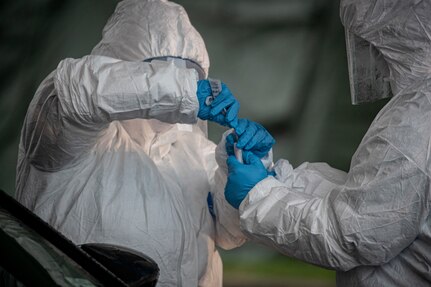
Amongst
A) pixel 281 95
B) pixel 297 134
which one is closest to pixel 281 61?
pixel 281 95

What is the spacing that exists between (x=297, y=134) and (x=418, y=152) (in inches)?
68.3

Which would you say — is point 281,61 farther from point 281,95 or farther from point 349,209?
point 349,209

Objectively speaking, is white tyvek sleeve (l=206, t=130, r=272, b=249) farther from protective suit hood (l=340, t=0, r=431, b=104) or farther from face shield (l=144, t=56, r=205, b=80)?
protective suit hood (l=340, t=0, r=431, b=104)

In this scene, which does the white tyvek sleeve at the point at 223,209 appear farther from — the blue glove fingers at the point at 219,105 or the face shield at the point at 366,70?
the face shield at the point at 366,70

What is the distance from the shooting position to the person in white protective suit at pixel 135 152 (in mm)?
1461

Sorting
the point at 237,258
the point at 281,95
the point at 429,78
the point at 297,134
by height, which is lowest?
the point at 237,258

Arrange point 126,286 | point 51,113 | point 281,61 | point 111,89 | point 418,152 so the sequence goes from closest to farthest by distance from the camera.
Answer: point 126,286, point 418,152, point 111,89, point 51,113, point 281,61

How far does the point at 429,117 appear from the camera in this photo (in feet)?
4.22

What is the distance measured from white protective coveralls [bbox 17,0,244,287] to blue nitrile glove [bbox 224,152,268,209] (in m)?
0.18

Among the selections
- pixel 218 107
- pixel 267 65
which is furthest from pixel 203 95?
pixel 267 65

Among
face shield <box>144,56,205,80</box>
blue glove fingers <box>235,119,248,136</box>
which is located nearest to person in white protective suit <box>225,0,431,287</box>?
blue glove fingers <box>235,119,248,136</box>

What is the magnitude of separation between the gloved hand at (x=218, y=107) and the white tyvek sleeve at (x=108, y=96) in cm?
5

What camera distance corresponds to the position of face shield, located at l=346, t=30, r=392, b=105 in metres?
1.55

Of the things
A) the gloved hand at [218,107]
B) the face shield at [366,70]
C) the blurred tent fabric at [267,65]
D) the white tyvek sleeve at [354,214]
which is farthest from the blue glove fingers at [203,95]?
the blurred tent fabric at [267,65]
